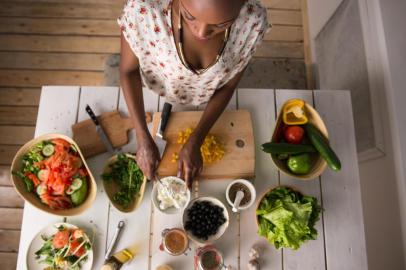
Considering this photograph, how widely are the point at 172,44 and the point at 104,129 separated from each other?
51 centimetres

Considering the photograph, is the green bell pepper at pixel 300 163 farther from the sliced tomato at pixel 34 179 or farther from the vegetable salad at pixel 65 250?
the sliced tomato at pixel 34 179

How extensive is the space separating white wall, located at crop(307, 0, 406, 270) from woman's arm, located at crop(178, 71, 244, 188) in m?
0.80

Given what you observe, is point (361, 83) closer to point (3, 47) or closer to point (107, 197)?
point (107, 197)

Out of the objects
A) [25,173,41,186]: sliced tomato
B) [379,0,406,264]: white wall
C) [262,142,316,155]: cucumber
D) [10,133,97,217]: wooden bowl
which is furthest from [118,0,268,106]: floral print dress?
[379,0,406,264]: white wall

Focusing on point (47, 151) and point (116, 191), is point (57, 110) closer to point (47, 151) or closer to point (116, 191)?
point (47, 151)

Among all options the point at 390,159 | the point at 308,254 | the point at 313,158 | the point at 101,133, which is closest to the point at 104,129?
the point at 101,133

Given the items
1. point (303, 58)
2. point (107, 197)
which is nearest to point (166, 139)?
point (107, 197)

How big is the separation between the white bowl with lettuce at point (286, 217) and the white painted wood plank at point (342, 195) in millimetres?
145

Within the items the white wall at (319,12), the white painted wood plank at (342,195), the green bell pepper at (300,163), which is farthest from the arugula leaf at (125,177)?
the white wall at (319,12)

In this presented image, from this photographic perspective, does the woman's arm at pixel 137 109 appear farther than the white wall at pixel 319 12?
No

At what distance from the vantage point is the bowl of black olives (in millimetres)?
1108

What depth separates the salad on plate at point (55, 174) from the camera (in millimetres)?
1105

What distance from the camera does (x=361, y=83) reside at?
5.67 feet

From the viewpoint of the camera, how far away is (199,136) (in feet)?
3.88
